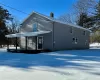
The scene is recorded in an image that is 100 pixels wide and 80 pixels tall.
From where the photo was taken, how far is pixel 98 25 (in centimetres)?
3919

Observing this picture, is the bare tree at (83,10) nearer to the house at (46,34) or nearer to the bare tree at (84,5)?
the bare tree at (84,5)

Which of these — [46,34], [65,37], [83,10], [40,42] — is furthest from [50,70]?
[83,10]

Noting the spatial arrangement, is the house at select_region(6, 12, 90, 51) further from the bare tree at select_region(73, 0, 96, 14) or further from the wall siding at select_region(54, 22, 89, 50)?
the bare tree at select_region(73, 0, 96, 14)

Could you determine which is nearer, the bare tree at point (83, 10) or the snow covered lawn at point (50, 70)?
the snow covered lawn at point (50, 70)

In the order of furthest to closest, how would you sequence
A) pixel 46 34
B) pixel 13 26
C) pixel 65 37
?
pixel 13 26 → pixel 65 37 → pixel 46 34

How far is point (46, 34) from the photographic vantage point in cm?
2341

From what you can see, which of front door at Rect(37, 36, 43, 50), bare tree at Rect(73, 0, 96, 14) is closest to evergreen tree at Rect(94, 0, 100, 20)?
bare tree at Rect(73, 0, 96, 14)

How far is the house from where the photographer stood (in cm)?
2307

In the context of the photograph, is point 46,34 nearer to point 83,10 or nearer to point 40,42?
point 40,42

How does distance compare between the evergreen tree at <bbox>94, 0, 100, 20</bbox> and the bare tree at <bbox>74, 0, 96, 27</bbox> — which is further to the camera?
the bare tree at <bbox>74, 0, 96, 27</bbox>

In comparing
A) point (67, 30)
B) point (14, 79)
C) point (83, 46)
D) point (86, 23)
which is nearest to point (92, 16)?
point (86, 23)

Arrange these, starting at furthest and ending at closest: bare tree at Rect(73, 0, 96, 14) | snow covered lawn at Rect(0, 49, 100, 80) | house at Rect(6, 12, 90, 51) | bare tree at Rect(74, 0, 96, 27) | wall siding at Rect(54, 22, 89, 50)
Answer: bare tree at Rect(74, 0, 96, 27)
bare tree at Rect(73, 0, 96, 14)
wall siding at Rect(54, 22, 89, 50)
house at Rect(6, 12, 90, 51)
snow covered lawn at Rect(0, 49, 100, 80)

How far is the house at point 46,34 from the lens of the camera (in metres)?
23.1

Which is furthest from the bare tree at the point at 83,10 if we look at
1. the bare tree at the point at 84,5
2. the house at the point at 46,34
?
the house at the point at 46,34
